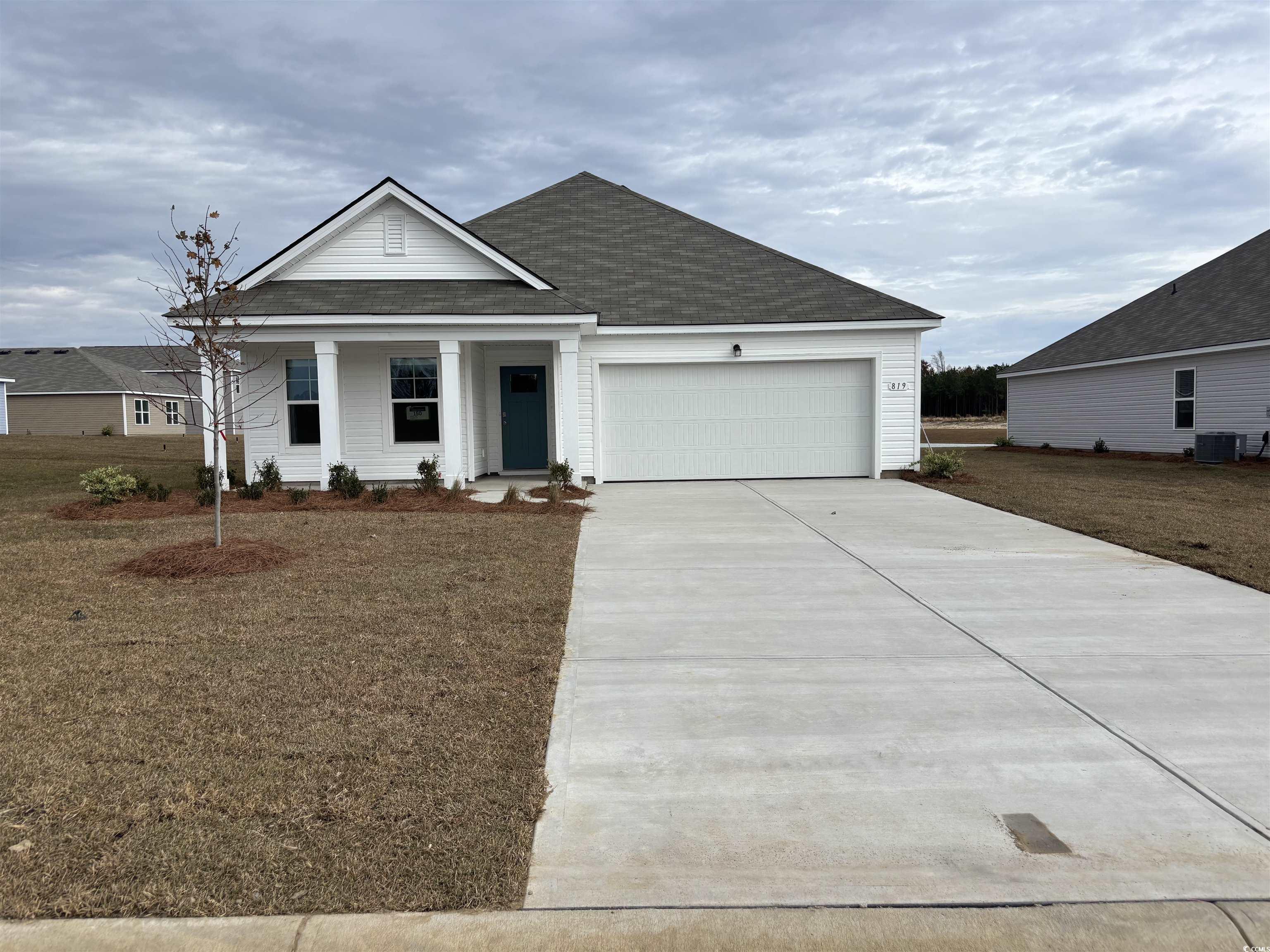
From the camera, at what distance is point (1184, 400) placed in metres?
22.7

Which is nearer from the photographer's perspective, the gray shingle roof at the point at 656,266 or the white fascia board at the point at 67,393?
the gray shingle roof at the point at 656,266

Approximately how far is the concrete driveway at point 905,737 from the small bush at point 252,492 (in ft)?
25.7

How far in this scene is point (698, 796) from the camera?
3.59m

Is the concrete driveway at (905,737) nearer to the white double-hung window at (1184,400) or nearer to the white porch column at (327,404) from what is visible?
the white porch column at (327,404)

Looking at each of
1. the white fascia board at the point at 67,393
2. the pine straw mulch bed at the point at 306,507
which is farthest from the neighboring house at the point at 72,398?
the pine straw mulch bed at the point at 306,507

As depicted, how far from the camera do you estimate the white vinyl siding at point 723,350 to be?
16109 millimetres

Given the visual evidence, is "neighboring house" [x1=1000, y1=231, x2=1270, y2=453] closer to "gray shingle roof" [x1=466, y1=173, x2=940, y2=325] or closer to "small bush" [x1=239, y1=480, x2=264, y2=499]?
"gray shingle roof" [x1=466, y1=173, x2=940, y2=325]

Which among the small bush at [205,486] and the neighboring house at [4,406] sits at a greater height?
the neighboring house at [4,406]

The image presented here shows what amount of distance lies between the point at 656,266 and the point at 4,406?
35222mm

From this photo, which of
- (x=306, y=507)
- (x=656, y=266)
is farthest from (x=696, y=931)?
(x=656, y=266)

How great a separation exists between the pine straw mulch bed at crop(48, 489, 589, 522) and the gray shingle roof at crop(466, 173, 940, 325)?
4.90m

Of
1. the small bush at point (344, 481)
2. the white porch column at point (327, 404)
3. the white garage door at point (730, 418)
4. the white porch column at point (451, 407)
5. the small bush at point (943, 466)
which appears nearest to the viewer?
the small bush at point (344, 481)

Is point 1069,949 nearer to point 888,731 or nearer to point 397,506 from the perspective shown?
point 888,731

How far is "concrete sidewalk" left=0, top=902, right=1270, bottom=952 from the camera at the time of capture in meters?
2.64
